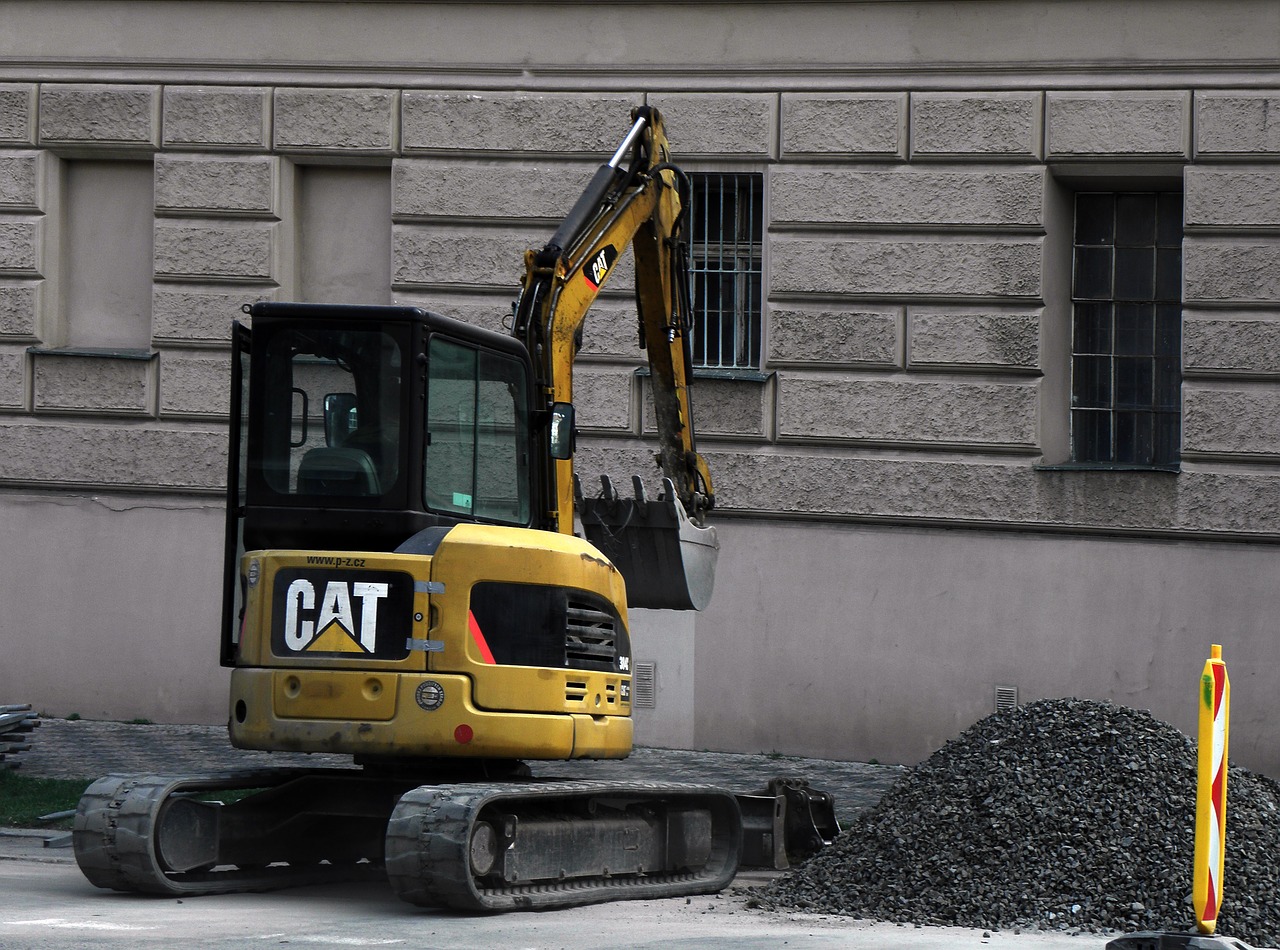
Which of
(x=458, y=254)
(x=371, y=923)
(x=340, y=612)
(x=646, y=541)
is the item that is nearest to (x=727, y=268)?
(x=458, y=254)

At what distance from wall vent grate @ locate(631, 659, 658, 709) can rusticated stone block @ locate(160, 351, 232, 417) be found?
4.00m

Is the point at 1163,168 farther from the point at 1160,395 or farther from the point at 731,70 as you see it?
the point at 731,70

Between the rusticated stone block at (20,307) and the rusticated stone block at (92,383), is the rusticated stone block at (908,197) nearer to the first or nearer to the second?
the rusticated stone block at (92,383)

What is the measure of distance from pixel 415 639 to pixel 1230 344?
7871 millimetres

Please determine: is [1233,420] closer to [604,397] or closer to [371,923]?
[604,397]

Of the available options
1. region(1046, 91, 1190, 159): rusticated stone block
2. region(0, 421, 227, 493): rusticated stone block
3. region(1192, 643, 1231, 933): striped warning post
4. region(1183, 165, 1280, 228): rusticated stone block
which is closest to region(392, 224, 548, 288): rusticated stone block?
region(0, 421, 227, 493): rusticated stone block

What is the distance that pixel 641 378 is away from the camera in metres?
14.0

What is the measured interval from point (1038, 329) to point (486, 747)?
716 centimetres

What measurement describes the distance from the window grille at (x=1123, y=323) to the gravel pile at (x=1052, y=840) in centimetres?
503

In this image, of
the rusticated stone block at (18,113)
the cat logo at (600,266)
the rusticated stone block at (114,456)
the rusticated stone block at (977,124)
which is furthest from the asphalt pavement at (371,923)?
the rusticated stone block at (18,113)

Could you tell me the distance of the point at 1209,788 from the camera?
6.14m

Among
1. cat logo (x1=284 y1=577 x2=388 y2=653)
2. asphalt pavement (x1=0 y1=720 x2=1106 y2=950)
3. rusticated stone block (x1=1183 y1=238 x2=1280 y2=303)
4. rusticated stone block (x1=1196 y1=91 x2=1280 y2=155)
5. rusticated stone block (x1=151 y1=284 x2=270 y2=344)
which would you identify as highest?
rusticated stone block (x1=1196 y1=91 x2=1280 y2=155)

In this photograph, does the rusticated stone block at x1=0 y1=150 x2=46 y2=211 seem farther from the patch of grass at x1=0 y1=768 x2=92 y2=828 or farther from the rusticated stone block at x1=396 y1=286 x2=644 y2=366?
the patch of grass at x1=0 y1=768 x2=92 y2=828

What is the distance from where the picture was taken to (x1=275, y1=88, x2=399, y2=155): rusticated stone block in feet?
47.4
